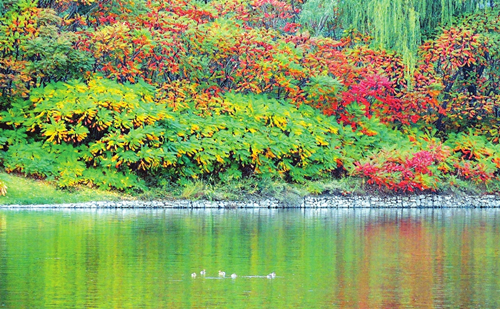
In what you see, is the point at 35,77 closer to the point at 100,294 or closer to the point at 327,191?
the point at 327,191

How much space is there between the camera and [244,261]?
1636 centimetres

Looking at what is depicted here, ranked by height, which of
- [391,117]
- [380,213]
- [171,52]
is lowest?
[380,213]

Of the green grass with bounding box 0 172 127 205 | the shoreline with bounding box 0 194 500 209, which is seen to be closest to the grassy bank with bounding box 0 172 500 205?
the green grass with bounding box 0 172 127 205

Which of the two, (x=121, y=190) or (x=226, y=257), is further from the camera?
(x=121, y=190)

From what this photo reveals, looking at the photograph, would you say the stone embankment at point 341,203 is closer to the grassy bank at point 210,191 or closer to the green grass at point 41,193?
the grassy bank at point 210,191

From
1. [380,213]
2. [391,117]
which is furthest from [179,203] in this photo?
[391,117]

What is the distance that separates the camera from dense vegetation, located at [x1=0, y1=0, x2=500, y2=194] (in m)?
29.5

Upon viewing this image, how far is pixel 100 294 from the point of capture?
12.8m

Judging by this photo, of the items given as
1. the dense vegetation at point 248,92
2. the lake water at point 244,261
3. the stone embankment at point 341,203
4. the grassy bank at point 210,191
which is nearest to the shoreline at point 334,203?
the stone embankment at point 341,203

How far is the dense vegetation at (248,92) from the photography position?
2955 centimetres

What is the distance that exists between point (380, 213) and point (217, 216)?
5.56 metres

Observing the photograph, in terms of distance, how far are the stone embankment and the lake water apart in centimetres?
348

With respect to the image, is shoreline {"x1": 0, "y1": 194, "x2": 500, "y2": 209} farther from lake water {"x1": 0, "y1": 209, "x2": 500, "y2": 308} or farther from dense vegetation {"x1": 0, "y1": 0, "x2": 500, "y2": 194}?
lake water {"x1": 0, "y1": 209, "x2": 500, "y2": 308}

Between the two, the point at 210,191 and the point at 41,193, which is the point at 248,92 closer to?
the point at 210,191
